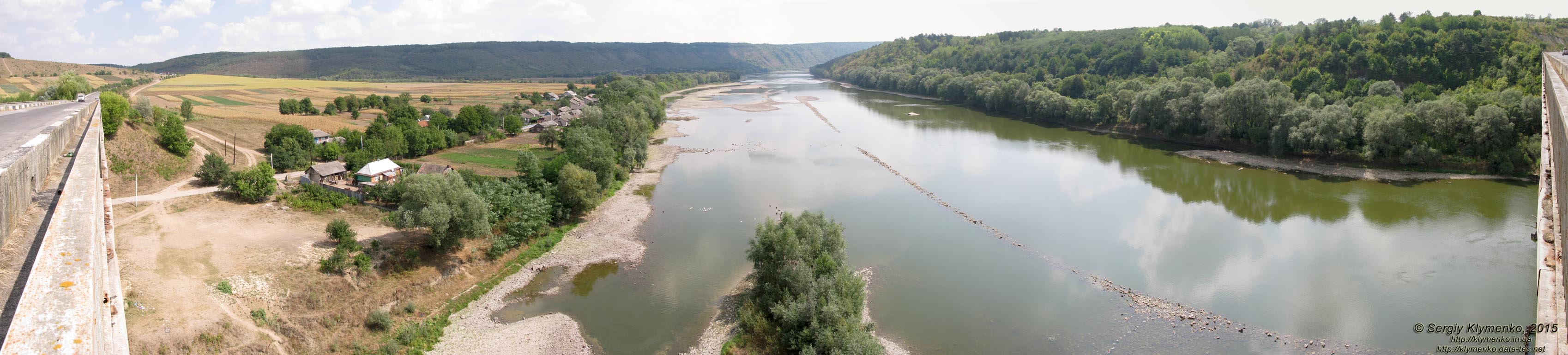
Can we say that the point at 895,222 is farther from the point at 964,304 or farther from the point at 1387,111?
the point at 1387,111

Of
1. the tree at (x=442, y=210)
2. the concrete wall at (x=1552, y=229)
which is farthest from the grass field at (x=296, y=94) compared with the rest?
the concrete wall at (x=1552, y=229)

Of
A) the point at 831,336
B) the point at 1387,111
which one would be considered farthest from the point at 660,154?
the point at 1387,111

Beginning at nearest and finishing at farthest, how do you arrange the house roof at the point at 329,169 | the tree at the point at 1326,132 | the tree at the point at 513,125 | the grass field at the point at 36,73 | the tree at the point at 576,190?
the tree at the point at 576,190, the house roof at the point at 329,169, the tree at the point at 1326,132, the grass field at the point at 36,73, the tree at the point at 513,125

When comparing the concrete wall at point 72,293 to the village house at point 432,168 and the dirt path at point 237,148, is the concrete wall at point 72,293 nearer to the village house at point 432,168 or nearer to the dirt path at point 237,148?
the village house at point 432,168

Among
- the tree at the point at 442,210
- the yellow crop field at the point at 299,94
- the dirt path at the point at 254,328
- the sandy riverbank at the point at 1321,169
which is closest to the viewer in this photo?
the dirt path at the point at 254,328

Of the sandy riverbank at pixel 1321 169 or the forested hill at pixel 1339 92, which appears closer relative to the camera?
the sandy riverbank at pixel 1321 169

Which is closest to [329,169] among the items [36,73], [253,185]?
[253,185]

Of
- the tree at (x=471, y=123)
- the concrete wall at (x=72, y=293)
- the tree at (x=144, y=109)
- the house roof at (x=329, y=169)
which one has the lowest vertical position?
the house roof at (x=329, y=169)
